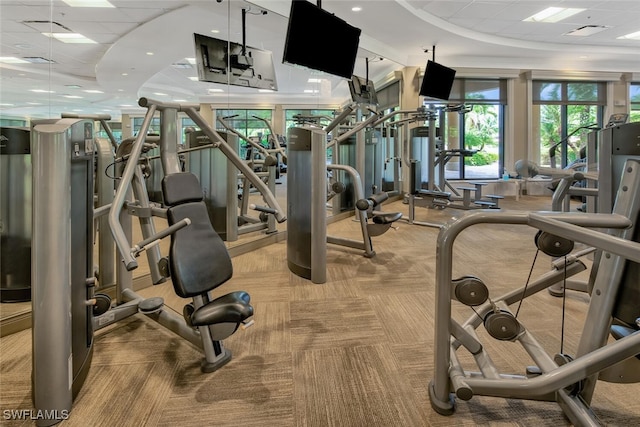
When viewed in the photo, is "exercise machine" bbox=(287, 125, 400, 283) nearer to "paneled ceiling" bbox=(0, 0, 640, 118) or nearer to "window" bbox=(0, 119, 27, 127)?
"paneled ceiling" bbox=(0, 0, 640, 118)

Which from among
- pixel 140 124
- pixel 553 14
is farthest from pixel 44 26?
pixel 553 14

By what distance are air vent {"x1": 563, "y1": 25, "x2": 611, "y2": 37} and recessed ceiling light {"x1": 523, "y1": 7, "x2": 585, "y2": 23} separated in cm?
88

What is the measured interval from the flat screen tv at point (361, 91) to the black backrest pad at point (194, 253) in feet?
16.5

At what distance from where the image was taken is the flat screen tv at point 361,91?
676 centimetres

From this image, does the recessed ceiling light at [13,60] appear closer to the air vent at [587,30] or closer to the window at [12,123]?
the window at [12,123]

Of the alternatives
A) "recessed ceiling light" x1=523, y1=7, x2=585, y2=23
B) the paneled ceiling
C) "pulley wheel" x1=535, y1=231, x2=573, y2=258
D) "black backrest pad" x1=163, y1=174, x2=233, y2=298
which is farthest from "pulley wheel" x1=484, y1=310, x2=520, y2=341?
"recessed ceiling light" x1=523, y1=7, x2=585, y2=23

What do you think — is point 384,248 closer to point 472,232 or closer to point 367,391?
point 472,232

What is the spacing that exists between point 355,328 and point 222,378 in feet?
3.02

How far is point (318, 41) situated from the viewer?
4.21 metres

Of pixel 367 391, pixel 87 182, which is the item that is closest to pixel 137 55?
pixel 87 182

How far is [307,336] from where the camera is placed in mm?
2367

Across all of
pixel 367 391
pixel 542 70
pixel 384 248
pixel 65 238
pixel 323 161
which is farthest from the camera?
pixel 542 70

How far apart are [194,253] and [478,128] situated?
919 centimetres

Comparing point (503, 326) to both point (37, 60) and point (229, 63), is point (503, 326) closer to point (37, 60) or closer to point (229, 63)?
point (37, 60)
